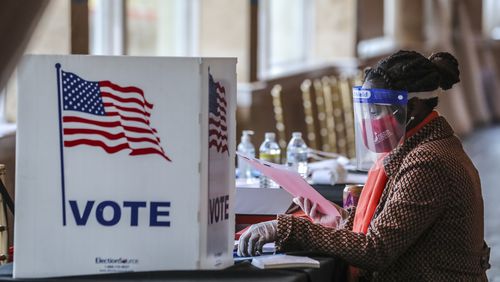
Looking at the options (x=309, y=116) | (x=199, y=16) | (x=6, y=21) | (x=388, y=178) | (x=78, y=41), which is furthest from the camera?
(x=309, y=116)

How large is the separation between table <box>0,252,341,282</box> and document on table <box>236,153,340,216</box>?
13.6 inches

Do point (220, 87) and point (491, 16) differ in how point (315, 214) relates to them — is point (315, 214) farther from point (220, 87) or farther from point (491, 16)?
point (491, 16)

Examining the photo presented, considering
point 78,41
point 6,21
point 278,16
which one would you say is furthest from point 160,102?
point 278,16

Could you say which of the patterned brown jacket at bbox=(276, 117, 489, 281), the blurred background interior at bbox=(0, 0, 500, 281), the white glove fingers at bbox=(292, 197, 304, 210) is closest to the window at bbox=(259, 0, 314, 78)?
the blurred background interior at bbox=(0, 0, 500, 281)

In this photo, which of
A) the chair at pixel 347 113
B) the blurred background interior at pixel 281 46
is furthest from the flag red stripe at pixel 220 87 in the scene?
the chair at pixel 347 113

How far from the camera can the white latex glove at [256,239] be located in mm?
2268

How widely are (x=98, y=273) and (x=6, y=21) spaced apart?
1077 mm

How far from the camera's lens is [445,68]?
2.48 m

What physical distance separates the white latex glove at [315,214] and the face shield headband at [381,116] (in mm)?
321

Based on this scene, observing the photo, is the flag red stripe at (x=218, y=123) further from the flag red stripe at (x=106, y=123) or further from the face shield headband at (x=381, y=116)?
the face shield headband at (x=381, y=116)

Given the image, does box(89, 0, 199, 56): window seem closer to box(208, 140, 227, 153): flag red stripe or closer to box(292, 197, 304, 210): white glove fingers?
box(292, 197, 304, 210): white glove fingers

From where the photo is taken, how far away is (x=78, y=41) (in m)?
5.56

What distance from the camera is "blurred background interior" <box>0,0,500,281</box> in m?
6.47

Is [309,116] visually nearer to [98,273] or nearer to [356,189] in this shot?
[356,189]
